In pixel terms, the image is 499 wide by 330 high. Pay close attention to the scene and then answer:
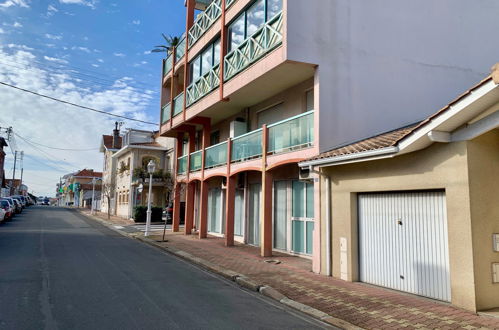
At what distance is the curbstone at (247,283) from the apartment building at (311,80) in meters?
2.09

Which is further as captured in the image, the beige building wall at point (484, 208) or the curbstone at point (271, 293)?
the curbstone at point (271, 293)

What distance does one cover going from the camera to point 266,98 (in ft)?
47.9

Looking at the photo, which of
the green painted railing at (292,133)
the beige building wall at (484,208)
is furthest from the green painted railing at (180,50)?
the beige building wall at (484,208)

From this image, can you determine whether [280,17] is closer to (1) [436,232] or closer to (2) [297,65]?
(2) [297,65]

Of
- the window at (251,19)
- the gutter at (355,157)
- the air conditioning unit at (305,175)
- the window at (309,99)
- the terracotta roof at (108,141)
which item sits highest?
the terracotta roof at (108,141)

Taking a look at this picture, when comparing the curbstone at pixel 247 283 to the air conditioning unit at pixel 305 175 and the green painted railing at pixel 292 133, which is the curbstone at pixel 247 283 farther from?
the green painted railing at pixel 292 133

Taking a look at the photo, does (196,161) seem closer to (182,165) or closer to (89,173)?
(182,165)

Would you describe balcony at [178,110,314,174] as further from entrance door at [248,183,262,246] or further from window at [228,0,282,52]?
window at [228,0,282,52]

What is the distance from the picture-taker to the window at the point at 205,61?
649 inches

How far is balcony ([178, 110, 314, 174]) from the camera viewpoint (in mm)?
10930

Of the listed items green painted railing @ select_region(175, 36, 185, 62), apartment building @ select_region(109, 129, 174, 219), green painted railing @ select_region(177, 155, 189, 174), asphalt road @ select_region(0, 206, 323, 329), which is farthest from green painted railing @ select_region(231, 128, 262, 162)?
apartment building @ select_region(109, 129, 174, 219)

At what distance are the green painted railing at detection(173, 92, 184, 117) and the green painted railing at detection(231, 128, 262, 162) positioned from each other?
19.7 ft

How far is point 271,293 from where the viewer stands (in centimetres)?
774

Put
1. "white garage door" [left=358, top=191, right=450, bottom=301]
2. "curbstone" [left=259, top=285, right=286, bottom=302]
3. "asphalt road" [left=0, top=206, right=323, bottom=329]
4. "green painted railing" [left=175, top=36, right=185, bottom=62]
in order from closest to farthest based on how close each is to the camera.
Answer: "asphalt road" [left=0, top=206, right=323, bottom=329] < "white garage door" [left=358, top=191, right=450, bottom=301] < "curbstone" [left=259, top=285, right=286, bottom=302] < "green painted railing" [left=175, top=36, right=185, bottom=62]
